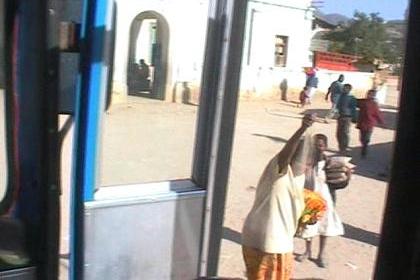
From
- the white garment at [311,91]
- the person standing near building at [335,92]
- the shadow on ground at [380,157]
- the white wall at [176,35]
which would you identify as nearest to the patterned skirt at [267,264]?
the shadow on ground at [380,157]

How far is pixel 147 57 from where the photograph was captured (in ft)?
5.90

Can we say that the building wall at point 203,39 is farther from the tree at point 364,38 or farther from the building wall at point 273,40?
the tree at point 364,38

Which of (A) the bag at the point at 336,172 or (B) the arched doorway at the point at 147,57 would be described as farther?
(A) the bag at the point at 336,172

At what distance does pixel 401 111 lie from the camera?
0.78m

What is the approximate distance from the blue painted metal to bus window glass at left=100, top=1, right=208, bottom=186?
6 centimetres

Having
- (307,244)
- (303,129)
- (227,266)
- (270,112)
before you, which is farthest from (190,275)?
(307,244)

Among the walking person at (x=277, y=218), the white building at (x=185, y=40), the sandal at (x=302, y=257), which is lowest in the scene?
the sandal at (x=302, y=257)

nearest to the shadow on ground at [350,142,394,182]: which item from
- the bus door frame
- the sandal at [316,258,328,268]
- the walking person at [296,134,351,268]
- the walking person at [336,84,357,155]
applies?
the walking person at [336,84,357,155]

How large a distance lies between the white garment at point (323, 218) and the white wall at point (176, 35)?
1097 mm

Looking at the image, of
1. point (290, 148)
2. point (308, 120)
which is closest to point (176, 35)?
point (308, 120)

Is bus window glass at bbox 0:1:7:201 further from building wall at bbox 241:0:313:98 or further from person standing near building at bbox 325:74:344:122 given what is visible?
person standing near building at bbox 325:74:344:122

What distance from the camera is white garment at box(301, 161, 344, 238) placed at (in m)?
2.89

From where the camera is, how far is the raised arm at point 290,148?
2711 mm

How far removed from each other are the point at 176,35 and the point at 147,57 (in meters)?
0.18
